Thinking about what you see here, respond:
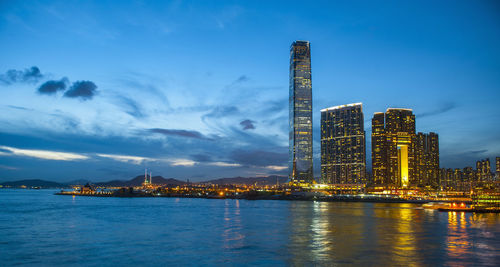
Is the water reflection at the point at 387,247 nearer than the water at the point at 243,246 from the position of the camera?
Yes

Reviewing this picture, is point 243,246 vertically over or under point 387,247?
under

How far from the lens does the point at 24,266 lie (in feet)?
97.0

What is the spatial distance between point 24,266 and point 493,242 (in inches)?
1814

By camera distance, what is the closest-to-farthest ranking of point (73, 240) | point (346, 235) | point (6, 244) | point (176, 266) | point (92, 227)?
point (176, 266) < point (6, 244) < point (73, 240) < point (346, 235) < point (92, 227)

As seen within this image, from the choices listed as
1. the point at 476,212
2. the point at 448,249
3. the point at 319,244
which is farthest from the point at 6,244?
the point at 476,212

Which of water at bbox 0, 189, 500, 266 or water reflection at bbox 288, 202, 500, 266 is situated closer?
water reflection at bbox 288, 202, 500, 266

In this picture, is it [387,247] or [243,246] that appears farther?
[243,246]

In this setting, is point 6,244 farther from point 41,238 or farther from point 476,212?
point 476,212

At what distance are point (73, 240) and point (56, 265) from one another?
13.5 metres

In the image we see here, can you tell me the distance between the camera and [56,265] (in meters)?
30.1

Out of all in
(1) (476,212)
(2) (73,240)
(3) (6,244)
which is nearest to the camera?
(3) (6,244)

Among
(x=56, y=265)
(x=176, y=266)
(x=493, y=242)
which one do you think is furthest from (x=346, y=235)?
Result: (x=56, y=265)

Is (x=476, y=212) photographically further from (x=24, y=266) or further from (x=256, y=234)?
(x=24, y=266)

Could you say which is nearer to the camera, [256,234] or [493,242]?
[493,242]
